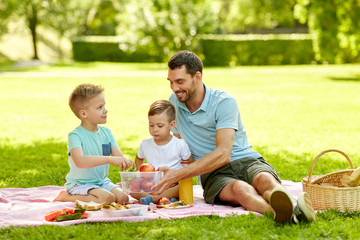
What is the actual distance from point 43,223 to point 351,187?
2.59m

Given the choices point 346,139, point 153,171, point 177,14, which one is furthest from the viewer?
point 177,14

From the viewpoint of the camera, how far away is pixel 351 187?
4.56 meters

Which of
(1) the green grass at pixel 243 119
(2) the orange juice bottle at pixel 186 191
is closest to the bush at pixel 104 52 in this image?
(1) the green grass at pixel 243 119

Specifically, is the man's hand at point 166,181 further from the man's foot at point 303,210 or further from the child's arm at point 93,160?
the man's foot at point 303,210

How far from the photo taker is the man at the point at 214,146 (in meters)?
4.69

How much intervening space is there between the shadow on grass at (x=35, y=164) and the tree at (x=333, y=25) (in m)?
17.7

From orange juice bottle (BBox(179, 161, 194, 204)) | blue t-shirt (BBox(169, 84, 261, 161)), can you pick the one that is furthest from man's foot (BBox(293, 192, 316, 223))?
orange juice bottle (BBox(179, 161, 194, 204))

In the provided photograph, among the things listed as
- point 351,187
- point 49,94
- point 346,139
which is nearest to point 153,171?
A: point 351,187

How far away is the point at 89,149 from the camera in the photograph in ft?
16.7

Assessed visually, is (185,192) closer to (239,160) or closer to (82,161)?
(239,160)

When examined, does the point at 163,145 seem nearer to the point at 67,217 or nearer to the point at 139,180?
the point at 139,180

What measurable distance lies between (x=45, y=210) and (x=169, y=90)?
14.4 m

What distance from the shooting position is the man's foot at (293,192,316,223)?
4035 mm

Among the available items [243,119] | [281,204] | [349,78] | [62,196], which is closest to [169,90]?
[243,119]
